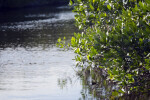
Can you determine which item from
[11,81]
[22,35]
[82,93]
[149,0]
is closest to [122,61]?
[149,0]

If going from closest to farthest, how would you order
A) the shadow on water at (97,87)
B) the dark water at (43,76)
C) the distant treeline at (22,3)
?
the shadow on water at (97,87), the dark water at (43,76), the distant treeline at (22,3)

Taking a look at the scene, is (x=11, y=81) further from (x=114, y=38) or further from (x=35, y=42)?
(x=35, y=42)

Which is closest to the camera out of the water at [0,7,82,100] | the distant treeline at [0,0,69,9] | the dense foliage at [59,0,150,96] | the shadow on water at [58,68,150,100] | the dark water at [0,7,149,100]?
the dense foliage at [59,0,150,96]

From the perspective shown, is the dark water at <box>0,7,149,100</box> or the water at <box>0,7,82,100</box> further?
the water at <box>0,7,82,100</box>

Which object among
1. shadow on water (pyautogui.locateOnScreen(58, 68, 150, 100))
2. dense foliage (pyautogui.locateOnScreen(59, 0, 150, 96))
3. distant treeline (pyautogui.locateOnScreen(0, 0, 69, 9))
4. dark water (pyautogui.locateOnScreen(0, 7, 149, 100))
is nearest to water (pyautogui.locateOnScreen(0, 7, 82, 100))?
dark water (pyautogui.locateOnScreen(0, 7, 149, 100))

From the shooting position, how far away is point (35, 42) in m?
31.2

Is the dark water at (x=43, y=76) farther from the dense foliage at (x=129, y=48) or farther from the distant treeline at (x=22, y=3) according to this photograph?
the distant treeline at (x=22, y=3)

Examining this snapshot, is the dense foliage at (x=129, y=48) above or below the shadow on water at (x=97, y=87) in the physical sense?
above

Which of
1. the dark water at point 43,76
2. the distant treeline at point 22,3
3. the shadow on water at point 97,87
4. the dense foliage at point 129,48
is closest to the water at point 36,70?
the dark water at point 43,76

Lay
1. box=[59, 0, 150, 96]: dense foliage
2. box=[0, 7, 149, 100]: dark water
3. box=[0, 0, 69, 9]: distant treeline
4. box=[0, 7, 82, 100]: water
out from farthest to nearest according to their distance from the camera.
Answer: box=[0, 0, 69, 9]: distant treeline, box=[0, 7, 82, 100]: water, box=[0, 7, 149, 100]: dark water, box=[59, 0, 150, 96]: dense foliage

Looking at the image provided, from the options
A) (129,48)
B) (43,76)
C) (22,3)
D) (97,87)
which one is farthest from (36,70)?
(22,3)

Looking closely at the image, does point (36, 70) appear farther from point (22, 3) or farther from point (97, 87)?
point (22, 3)

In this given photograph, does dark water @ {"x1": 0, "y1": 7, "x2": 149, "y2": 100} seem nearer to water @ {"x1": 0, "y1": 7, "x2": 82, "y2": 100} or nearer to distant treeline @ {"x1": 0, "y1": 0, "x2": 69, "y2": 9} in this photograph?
water @ {"x1": 0, "y1": 7, "x2": 82, "y2": 100}

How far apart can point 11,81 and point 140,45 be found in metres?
8.32
